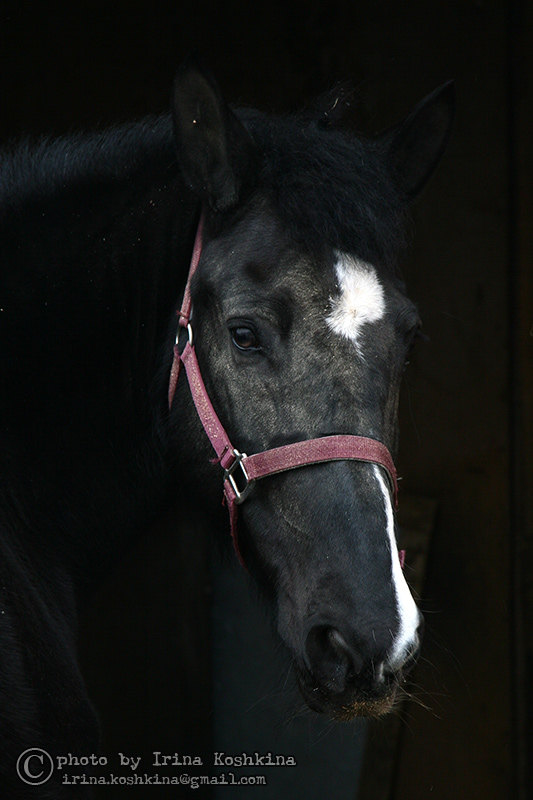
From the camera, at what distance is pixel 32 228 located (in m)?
2.47

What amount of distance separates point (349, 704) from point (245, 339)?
911 mm

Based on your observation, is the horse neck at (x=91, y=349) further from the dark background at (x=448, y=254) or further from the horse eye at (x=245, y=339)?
the dark background at (x=448, y=254)

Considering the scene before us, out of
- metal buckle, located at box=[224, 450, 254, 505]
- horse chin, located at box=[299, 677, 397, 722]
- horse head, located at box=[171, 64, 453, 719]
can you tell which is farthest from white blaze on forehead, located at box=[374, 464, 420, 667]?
metal buckle, located at box=[224, 450, 254, 505]

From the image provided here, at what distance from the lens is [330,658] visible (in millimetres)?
1945

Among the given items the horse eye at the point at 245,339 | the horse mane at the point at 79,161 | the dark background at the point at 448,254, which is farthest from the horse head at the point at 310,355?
the dark background at the point at 448,254

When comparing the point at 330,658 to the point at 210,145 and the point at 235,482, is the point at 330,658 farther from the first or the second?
the point at 210,145

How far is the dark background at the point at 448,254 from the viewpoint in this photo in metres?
3.79

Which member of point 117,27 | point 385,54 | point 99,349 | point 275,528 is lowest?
point 275,528

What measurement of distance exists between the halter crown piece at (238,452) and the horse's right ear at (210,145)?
0.13 metres

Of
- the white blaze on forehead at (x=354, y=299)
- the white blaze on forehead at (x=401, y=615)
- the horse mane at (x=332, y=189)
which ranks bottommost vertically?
the white blaze on forehead at (x=401, y=615)

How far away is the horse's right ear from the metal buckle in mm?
689

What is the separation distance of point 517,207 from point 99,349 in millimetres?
2149

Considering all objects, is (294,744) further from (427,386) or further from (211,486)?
(211,486)

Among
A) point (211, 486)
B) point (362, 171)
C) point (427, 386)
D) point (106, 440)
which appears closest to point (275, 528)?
point (211, 486)
